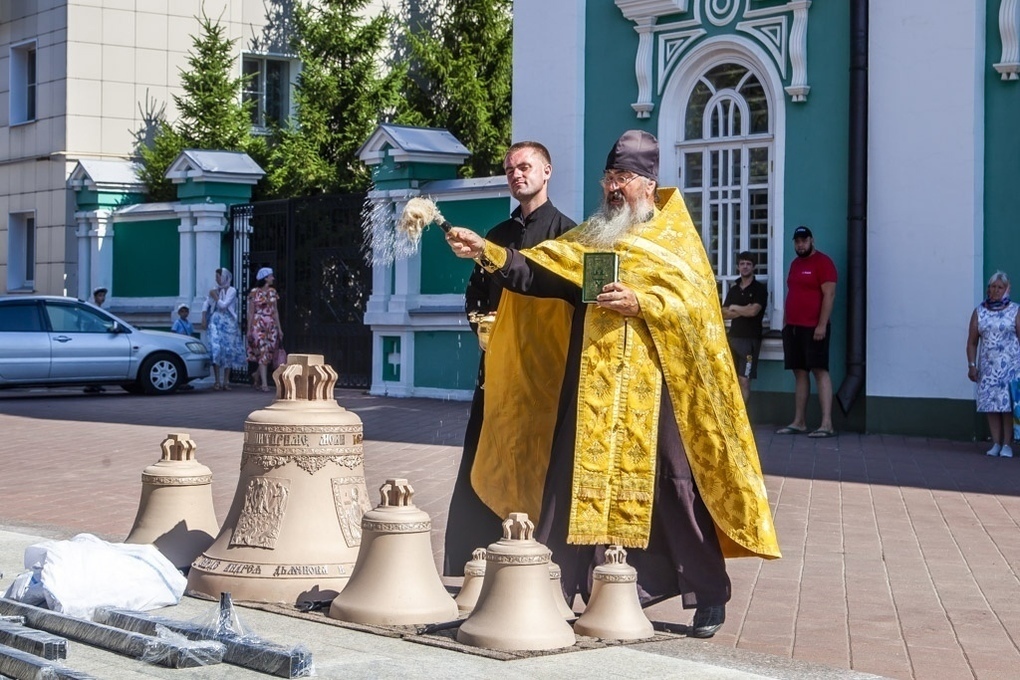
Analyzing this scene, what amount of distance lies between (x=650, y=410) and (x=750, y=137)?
10.4 meters

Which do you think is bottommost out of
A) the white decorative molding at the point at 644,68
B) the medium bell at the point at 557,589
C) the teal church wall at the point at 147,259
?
the medium bell at the point at 557,589

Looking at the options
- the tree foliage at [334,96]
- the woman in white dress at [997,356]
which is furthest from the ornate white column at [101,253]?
the woman in white dress at [997,356]

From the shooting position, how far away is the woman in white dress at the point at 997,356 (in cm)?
1323

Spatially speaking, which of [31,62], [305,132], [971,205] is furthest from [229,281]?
[971,205]

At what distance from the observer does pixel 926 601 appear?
22.8 ft

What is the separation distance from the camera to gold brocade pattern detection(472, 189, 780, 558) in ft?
19.5

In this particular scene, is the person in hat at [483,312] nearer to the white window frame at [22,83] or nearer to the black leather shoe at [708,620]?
the black leather shoe at [708,620]

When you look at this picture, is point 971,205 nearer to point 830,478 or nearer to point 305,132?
point 830,478

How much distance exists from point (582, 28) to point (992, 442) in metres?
6.53

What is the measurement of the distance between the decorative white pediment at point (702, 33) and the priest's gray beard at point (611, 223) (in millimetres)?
9741

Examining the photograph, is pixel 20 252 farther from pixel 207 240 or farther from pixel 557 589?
pixel 557 589

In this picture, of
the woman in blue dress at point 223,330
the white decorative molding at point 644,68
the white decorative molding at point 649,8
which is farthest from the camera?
the woman in blue dress at point 223,330

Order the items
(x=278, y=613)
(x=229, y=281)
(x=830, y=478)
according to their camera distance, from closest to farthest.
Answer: (x=278, y=613), (x=830, y=478), (x=229, y=281)

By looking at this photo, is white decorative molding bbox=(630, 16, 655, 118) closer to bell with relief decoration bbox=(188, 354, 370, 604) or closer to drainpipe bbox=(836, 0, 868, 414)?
drainpipe bbox=(836, 0, 868, 414)
